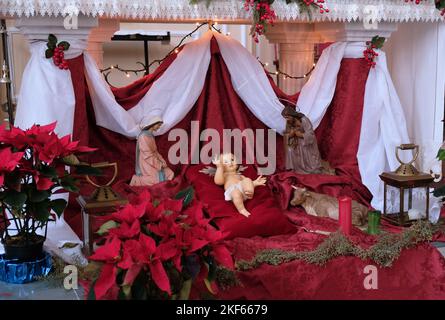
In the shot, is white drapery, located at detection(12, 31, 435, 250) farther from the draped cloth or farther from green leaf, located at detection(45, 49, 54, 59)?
green leaf, located at detection(45, 49, 54, 59)

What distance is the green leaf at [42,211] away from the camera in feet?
9.53

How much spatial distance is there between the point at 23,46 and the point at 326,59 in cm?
465

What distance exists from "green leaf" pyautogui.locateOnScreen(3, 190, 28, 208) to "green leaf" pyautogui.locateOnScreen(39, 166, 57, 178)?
0.15m

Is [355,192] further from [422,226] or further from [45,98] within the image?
[45,98]

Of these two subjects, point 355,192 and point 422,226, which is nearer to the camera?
point 422,226

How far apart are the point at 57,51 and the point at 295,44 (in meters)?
2.78

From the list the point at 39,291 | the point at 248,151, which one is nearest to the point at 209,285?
the point at 39,291

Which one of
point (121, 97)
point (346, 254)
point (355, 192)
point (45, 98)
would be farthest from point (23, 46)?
point (346, 254)

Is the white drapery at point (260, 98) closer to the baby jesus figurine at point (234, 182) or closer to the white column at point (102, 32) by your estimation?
the baby jesus figurine at point (234, 182)

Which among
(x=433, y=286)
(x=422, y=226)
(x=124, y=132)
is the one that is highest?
(x=124, y=132)

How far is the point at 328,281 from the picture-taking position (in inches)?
126

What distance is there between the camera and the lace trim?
12.2 feet

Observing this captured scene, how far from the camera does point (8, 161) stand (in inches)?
108

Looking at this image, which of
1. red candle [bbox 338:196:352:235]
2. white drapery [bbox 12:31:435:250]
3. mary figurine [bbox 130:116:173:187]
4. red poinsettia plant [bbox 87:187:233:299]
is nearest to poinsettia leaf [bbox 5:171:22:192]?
red poinsettia plant [bbox 87:187:233:299]
